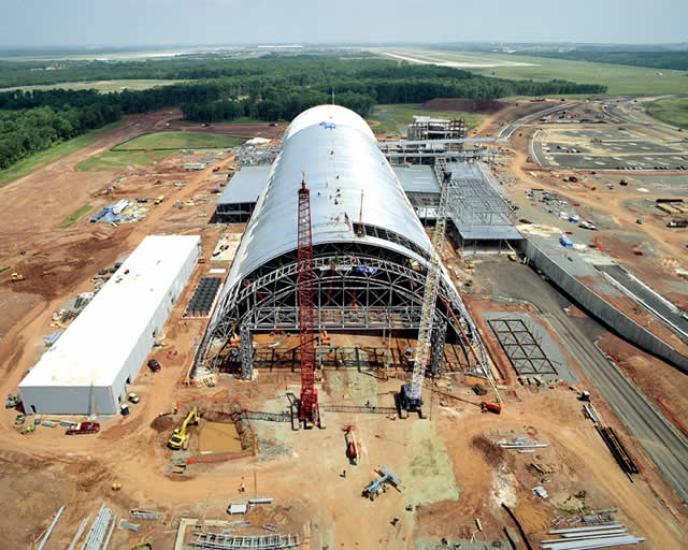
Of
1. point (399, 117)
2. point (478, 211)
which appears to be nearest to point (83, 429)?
point (478, 211)

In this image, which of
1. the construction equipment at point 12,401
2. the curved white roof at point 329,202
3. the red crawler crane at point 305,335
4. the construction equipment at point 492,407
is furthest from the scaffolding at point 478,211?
the construction equipment at point 12,401

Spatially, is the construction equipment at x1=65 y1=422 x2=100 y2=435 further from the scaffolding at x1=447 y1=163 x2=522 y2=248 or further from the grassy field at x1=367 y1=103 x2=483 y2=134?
the grassy field at x1=367 y1=103 x2=483 y2=134

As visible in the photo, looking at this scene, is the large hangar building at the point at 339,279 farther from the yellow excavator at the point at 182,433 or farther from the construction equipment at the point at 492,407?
the yellow excavator at the point at 182,433

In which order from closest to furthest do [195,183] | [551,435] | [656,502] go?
[656,502] → [551,435] → [195,183]

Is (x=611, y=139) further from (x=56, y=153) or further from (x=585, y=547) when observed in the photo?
(x=56, y=153)

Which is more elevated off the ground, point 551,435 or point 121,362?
point 121,362

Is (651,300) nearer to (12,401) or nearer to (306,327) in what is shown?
(306,327)

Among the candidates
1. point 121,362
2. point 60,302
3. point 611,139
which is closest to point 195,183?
point 60,302
